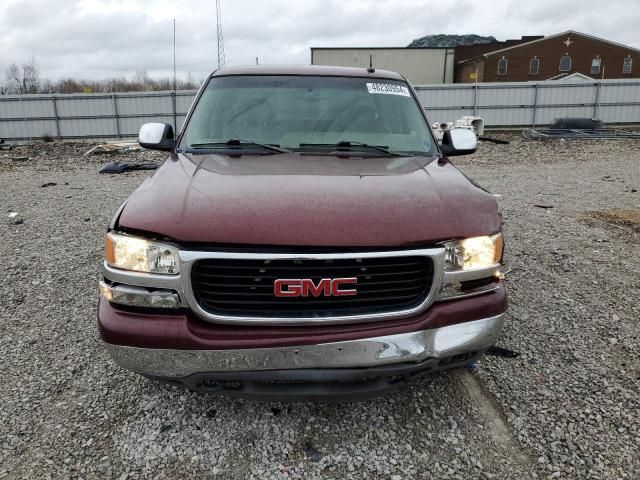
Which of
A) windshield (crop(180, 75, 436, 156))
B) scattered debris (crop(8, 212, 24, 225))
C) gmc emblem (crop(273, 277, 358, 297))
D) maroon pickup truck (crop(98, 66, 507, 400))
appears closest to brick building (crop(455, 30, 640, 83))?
scattered debris (crop(8, 212, 24, 225))

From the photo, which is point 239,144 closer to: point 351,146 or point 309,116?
point 309,116

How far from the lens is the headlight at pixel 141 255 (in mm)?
2072

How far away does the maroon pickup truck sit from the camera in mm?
2025

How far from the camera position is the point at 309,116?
3422 mm

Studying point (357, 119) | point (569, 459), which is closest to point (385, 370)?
point (569, 459)

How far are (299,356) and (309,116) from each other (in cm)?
193

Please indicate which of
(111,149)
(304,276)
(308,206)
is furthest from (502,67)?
(304,276)

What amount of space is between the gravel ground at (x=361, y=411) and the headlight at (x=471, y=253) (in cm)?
88

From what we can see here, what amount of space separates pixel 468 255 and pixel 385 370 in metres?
0.64

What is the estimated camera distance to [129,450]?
2.33m

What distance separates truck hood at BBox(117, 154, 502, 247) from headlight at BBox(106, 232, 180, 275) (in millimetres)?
62

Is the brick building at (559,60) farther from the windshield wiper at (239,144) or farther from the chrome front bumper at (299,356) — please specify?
the chrome front bumper at (299,356)

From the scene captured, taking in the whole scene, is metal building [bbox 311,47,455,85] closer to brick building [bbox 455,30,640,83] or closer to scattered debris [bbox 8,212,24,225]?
brick building [bbox 455,30,640,83]

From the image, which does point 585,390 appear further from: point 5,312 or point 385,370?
point 5,312
